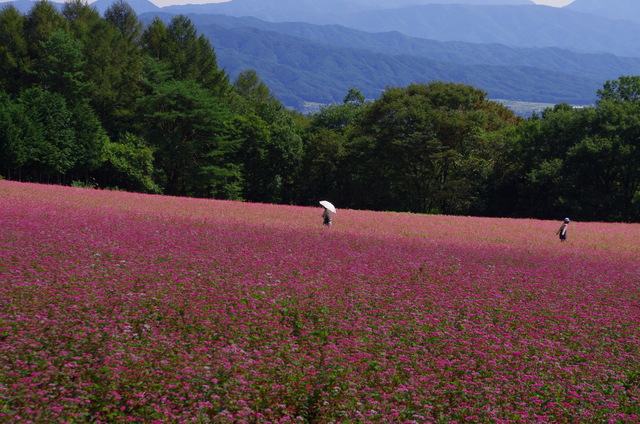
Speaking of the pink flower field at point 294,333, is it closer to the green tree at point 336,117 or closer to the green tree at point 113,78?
the green tree at point 113,78

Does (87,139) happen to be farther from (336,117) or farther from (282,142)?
(336,117)

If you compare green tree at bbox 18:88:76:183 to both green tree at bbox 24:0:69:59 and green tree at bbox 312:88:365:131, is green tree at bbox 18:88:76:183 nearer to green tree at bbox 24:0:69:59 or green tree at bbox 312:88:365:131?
green tree at bbox 24:0:69:59

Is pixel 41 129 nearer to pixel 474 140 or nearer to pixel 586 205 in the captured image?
pixel 474 140

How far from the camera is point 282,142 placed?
74.9 m

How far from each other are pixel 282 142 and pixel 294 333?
65384 mm

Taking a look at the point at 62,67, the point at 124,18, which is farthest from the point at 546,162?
the point at 124,18

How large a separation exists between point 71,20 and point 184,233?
87.6 metres

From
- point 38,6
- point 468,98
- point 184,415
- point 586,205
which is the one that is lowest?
point 184,415

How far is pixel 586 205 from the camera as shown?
56406 millimetres

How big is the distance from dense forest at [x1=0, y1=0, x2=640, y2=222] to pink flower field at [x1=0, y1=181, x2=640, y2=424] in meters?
43.3

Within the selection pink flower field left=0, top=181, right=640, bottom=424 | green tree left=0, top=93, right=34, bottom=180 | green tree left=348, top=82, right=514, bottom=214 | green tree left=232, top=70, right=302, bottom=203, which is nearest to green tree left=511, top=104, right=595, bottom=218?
green tree left=348, top=82, right=514, bottom=214

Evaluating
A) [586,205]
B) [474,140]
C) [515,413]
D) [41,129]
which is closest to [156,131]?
[41,129]

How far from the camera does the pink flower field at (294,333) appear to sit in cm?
757

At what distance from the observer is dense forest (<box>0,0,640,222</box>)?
58594 millimetres
